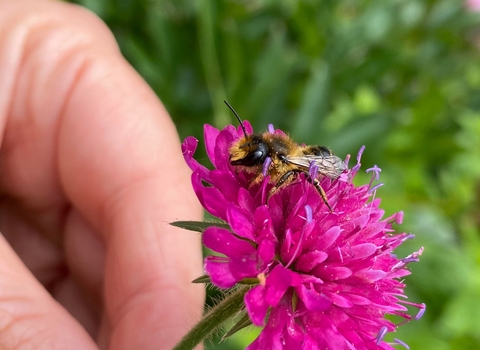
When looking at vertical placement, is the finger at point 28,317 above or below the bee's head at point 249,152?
below

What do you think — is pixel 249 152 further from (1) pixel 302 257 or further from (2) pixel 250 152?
(1) pixel 302 257

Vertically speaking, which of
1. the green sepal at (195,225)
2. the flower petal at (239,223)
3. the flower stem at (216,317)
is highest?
the flower petal at (239,223)

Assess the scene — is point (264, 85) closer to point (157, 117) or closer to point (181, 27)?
point (181, 27)

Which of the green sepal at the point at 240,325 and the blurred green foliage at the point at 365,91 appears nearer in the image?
the green sepal at the point at 240,325

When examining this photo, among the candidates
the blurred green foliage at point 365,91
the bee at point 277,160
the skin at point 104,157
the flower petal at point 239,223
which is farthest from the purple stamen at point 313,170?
the blurred green foliage at point 365,91

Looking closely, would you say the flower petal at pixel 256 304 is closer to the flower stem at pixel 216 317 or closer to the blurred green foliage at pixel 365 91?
the flower stem at pixel 216 317

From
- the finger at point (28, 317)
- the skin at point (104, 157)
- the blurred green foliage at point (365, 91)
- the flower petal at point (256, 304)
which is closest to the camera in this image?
the flower petal at point (256, 304)

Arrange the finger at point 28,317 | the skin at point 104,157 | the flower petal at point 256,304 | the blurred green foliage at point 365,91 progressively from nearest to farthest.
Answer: the flower petal at point 256,304 < the finger at point 28,317 < the skin at point 104,157 < the blurred green foliage at point 365,91
